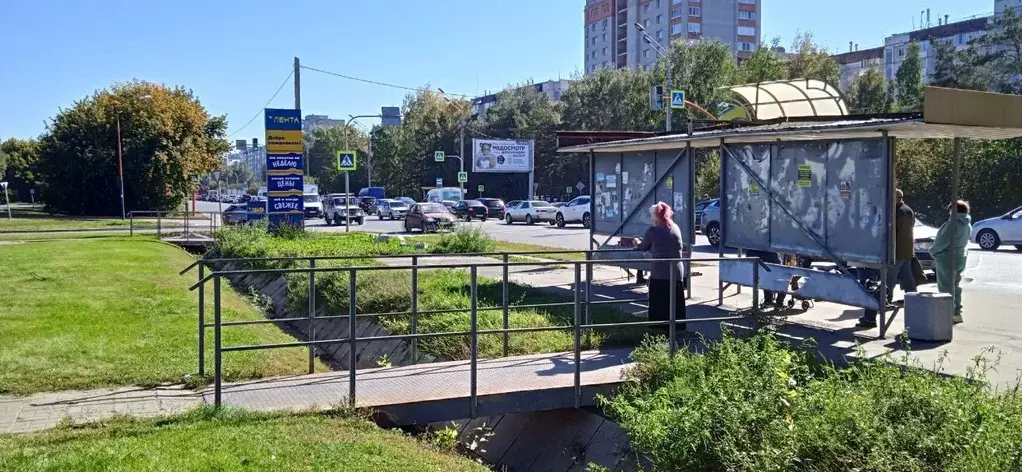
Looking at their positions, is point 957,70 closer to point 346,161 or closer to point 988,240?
point 988,240

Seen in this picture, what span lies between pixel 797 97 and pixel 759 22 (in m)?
96.4

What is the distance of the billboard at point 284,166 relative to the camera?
25922 millimetres

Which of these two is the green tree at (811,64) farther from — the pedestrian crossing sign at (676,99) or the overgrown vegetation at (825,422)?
the overgrown vegetation at (825,422)

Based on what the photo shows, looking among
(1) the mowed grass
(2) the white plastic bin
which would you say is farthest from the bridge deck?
(2) the white plastic bin

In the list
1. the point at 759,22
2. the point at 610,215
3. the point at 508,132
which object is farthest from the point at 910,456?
the point at 759,22

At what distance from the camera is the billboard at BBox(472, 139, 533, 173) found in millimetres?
65188

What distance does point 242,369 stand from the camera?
8.40 m

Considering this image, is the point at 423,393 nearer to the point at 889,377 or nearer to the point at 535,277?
the point at 889,377

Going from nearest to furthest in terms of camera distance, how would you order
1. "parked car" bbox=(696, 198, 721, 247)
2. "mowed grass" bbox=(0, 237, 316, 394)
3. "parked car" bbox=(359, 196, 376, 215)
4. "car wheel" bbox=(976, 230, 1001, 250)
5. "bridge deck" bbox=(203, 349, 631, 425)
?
"bridge deck" bbox=(203, 349, 631, 425) < "mowed grass" bbox=(0, 237, 316, 394) < "car wheel" bbox=(976, 230, 1001, 250) < "parked car" bbox=(696, 198, 721, 247) < "parked car" bbox=(359, 196, 376, 215)

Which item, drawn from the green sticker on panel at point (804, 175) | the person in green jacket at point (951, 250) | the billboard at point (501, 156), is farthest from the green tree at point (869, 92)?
the green sticker on panel at point (804, 175)

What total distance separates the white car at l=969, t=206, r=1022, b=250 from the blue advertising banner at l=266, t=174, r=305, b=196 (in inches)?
793

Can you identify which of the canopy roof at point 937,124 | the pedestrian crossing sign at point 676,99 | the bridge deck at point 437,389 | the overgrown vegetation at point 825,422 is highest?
A: the pedestrian crossing sign at point 676,99

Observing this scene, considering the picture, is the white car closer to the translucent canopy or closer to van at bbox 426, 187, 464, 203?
the translucent canopy

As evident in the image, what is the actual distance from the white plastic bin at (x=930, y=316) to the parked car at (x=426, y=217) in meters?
29.0
